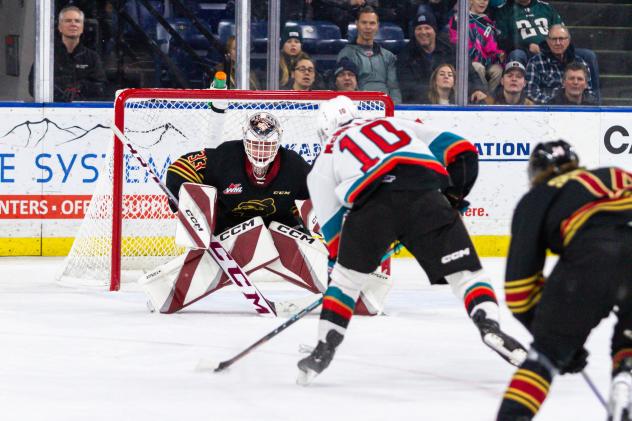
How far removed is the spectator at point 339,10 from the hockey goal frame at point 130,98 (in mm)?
1243

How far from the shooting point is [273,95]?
5.63 meters

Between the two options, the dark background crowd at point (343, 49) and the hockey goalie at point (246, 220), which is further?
the dark background crowd at point (343, 49)

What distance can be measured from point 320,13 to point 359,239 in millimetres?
3491

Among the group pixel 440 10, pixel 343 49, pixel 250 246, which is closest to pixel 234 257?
pixel 250 246

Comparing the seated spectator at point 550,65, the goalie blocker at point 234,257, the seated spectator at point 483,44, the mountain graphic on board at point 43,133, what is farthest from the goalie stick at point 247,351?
the seated spectator at point 550,65

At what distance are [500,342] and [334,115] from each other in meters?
0.81

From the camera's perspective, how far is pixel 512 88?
23.1 ft

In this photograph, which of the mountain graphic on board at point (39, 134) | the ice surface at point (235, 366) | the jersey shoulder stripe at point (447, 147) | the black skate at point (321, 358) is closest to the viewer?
the ice surface at point (235, 366)

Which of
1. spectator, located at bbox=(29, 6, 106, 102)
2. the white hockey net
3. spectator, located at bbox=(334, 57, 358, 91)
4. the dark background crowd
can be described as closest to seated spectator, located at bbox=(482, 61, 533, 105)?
the dark background crowd

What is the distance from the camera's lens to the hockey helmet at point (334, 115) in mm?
3736

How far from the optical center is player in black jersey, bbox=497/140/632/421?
2508mm

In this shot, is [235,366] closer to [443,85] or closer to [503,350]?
[503,350]

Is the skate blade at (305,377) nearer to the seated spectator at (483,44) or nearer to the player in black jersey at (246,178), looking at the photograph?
the player in black jersey at (246,178)

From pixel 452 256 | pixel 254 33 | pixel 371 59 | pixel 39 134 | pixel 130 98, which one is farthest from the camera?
pixel 371 59
